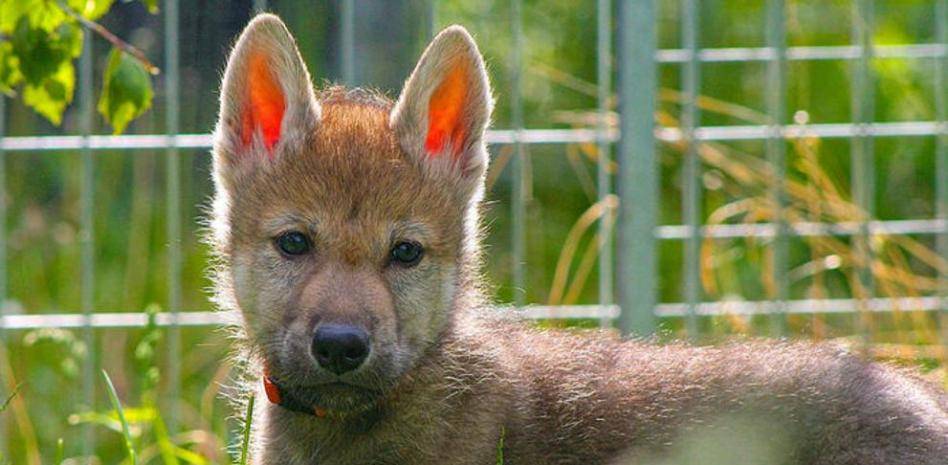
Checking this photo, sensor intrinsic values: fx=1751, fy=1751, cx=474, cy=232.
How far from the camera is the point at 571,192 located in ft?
29.7

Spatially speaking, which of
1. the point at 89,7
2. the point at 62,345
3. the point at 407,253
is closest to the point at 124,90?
the point at 89,7

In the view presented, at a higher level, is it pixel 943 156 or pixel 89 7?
pixel 89 7

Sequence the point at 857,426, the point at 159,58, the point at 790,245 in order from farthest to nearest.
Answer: the point at 790,245, the point at 159,58, the point at 857,426

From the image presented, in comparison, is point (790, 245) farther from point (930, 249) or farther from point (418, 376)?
point (418, 376)

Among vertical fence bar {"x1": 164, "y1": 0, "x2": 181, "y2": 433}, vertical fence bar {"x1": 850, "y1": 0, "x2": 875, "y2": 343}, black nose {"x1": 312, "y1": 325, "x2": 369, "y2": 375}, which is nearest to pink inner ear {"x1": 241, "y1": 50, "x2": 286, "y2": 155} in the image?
black nose {"x1": 312, "y1": 325, "x2": 369, "y2": 375}

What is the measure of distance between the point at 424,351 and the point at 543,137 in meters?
2.13

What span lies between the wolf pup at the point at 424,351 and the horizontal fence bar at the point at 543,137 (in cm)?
132

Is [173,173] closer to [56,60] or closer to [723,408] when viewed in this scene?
[56,60]

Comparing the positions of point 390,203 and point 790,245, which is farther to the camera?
point 790,245

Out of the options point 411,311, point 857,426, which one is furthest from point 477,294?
point 857,426

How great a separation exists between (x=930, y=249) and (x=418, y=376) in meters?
4.44

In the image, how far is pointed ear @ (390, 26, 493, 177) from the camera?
514 centimetres

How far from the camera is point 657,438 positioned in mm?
4906

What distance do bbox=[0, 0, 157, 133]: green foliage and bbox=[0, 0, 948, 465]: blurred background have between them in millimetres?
239
